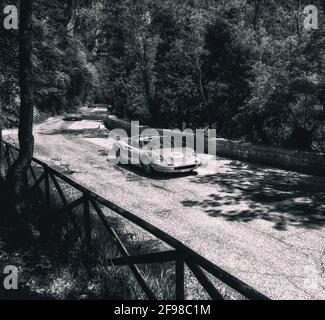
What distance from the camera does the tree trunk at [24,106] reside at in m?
7.62

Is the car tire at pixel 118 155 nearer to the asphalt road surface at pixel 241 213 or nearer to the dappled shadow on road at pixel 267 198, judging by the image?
the asphalt road surface at pixel 241 213

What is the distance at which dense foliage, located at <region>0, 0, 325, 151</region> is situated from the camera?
13.7m

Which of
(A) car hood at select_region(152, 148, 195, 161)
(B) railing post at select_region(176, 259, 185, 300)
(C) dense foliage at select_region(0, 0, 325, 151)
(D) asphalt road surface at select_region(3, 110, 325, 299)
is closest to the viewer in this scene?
(B) railing post at select_region(176, 259, 185, 300)

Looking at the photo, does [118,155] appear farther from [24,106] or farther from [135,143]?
[24,106]

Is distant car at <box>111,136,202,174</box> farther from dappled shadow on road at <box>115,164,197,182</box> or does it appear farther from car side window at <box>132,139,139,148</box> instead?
dappled shadow on road at <box>115,164,197,182</box>

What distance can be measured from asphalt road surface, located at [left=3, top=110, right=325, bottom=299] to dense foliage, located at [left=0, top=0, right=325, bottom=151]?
2.57m

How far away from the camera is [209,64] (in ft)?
72.0

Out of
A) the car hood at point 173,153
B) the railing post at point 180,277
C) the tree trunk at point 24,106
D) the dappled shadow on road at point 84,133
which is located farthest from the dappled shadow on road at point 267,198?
the dappled shadow on road at point 84,133

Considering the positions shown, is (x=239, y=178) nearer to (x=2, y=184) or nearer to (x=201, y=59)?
(x=2, y=184)

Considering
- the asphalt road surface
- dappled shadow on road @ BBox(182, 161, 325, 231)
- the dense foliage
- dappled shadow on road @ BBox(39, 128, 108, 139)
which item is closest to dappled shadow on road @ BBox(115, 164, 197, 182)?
the asphalt road surface

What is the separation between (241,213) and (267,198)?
1.56 m

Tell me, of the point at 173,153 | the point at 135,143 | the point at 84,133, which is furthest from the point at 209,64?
the point at 84,133

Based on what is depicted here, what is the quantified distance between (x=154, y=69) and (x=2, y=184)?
1914 cm
